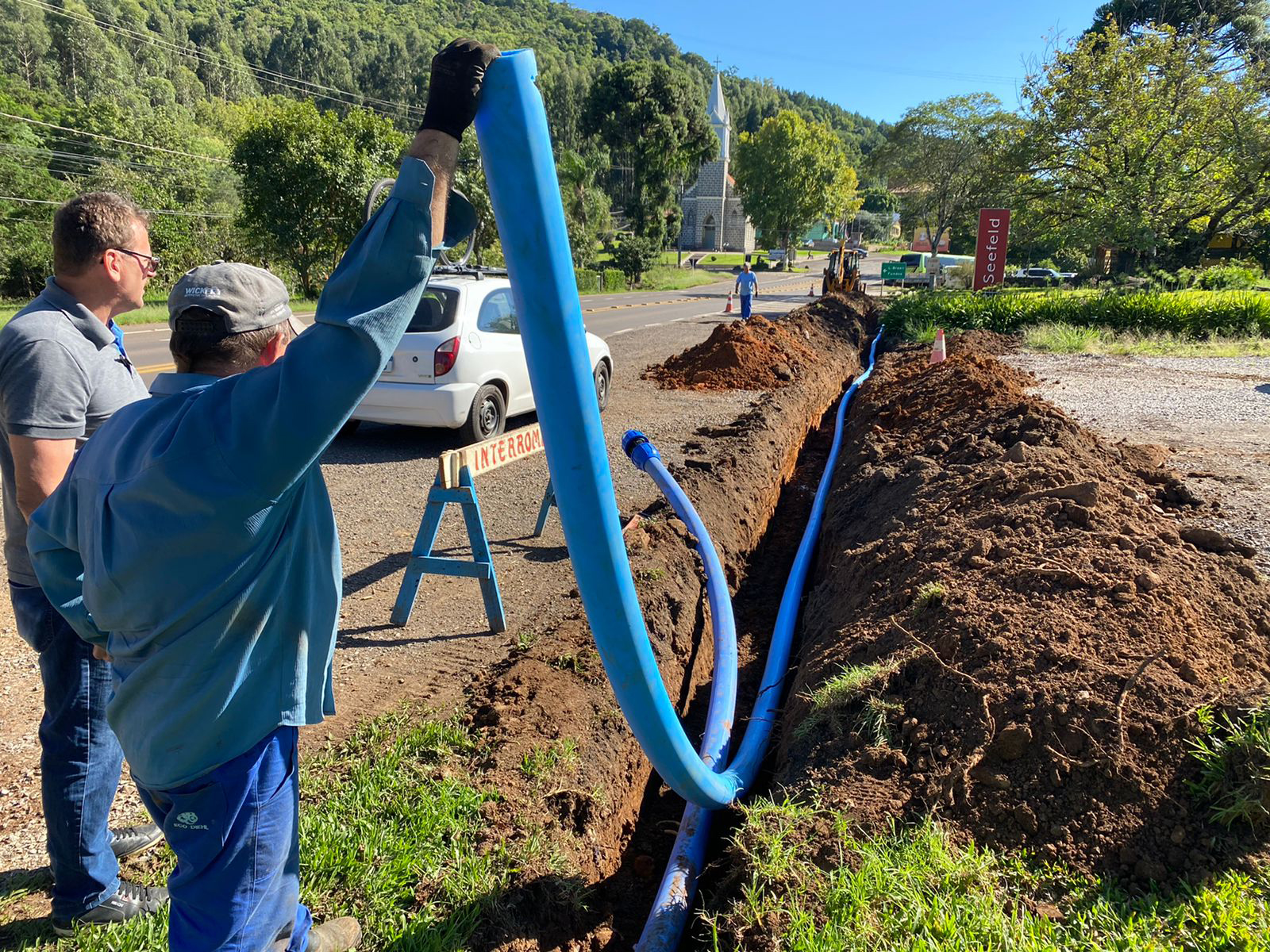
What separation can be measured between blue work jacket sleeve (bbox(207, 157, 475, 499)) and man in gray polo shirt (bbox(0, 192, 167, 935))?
1166 mm

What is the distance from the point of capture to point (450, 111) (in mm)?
1436

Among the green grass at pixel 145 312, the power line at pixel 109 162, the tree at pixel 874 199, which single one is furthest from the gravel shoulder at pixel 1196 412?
the tree at pixel 874 199

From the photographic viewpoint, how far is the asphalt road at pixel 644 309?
51.4 feet

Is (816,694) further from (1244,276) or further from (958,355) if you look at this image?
(1244,276)

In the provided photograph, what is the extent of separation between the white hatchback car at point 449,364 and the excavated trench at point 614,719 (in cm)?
228

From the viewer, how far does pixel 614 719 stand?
3613 millimetres

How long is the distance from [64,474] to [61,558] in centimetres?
50

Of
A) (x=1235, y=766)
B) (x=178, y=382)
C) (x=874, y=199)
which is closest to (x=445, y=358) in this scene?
(x=178, y=382)

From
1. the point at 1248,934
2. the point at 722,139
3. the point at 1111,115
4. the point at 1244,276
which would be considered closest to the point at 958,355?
the point at 1248,934

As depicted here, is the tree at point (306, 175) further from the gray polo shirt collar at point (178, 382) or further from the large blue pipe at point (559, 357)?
the large blue pipe at point (559, 357)

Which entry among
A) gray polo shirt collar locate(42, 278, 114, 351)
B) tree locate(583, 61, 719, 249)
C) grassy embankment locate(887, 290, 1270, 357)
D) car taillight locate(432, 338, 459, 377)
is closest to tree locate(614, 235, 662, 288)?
tree locate(583, 61, 719, 249)

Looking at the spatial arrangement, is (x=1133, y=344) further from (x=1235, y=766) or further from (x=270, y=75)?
(x=270, y=75)

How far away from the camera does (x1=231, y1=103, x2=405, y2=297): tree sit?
77.6 ft

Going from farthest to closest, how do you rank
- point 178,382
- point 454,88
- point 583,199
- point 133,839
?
point 583,199 → point 133,839 → point 178,382 → point 454,88
